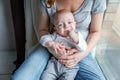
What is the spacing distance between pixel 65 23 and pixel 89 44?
20cm

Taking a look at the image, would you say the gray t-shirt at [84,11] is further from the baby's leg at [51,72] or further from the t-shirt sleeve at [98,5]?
the baby's leg at [51,72]

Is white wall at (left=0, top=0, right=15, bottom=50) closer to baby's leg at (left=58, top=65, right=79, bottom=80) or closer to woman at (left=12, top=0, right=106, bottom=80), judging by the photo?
woman at (left=12, top=0, right=106, bottom=80)

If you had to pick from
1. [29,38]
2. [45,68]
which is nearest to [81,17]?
[45,68]

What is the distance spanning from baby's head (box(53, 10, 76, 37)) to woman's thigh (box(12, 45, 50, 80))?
169mm

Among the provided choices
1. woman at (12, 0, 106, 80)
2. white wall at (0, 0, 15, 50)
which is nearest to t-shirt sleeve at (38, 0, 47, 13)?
woman at (12, 0, 106, 80)

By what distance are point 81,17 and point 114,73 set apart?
526 millimetres

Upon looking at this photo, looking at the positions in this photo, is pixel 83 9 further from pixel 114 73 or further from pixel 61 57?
pixel 114 73

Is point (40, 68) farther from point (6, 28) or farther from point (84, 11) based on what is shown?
point (6, 28)

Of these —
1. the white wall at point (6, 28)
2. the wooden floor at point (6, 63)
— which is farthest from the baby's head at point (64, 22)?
the wooden floor at point (6, 63)

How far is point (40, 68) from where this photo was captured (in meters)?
1.03

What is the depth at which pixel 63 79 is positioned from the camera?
101cm

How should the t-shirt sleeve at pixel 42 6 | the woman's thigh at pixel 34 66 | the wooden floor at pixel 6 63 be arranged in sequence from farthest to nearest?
the wooden floor at pixel 6 63 < the t-shirt sleeve at pixel 42 6 < the woman's thigh at pixel 34 66

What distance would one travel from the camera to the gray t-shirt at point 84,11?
1047 mm

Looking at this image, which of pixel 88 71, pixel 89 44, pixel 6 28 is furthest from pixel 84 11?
pixel 6 28
